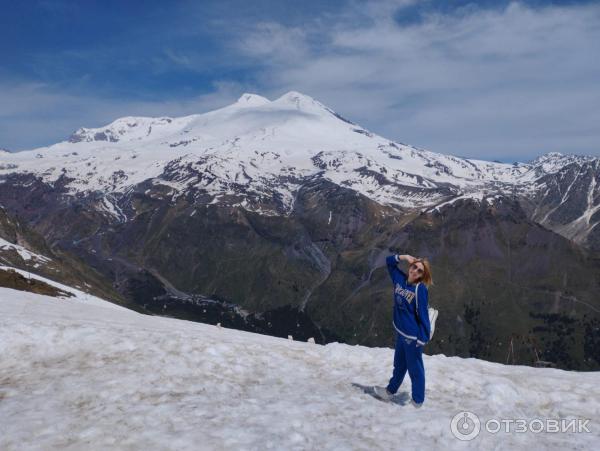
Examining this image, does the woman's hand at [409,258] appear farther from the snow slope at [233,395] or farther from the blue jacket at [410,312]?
the snow slope at [233,395]

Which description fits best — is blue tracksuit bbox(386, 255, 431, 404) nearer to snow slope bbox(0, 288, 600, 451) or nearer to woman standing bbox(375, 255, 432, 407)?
woman standing bbox(375, 255, 432, 407)

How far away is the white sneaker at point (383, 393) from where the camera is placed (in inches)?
582

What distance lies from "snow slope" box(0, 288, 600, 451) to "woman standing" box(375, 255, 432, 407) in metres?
0.77

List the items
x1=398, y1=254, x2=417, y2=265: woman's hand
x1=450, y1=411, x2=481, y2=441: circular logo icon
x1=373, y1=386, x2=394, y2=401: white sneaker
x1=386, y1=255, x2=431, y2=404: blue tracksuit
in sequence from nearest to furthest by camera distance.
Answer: x1=450, y1=411, x2=481, y2=441: circular logo icon → x1=386, y1=255, x2=431, y2=404: blue tracksuit → x1=373, y1=386, x2=394, y2=401: white sneaker → x1=398, y1=254, x2=417, y2=265: woman's hand

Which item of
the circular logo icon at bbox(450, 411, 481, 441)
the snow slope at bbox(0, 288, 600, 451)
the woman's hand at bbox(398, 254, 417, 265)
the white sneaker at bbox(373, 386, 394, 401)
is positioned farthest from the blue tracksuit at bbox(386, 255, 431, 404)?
the circular logo icon at bbox(450, 411, 481, 441)

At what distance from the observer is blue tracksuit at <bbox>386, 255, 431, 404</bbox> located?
14.4 m

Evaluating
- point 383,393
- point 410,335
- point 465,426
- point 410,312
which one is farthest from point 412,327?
point 465,426

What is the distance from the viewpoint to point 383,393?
14.9 meters

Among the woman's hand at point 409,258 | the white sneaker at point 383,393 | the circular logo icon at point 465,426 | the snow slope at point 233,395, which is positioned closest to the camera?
the snow slope at point 233,395

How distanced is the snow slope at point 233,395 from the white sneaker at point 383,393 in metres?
0.33

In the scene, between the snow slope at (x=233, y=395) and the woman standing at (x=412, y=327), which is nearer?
the snow slope at (x=233, y=395)

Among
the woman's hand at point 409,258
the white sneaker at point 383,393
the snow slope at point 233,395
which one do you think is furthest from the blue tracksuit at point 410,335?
the snow slope at point 233,395

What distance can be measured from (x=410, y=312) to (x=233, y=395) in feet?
17.8

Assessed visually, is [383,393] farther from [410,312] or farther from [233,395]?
[233,395]
